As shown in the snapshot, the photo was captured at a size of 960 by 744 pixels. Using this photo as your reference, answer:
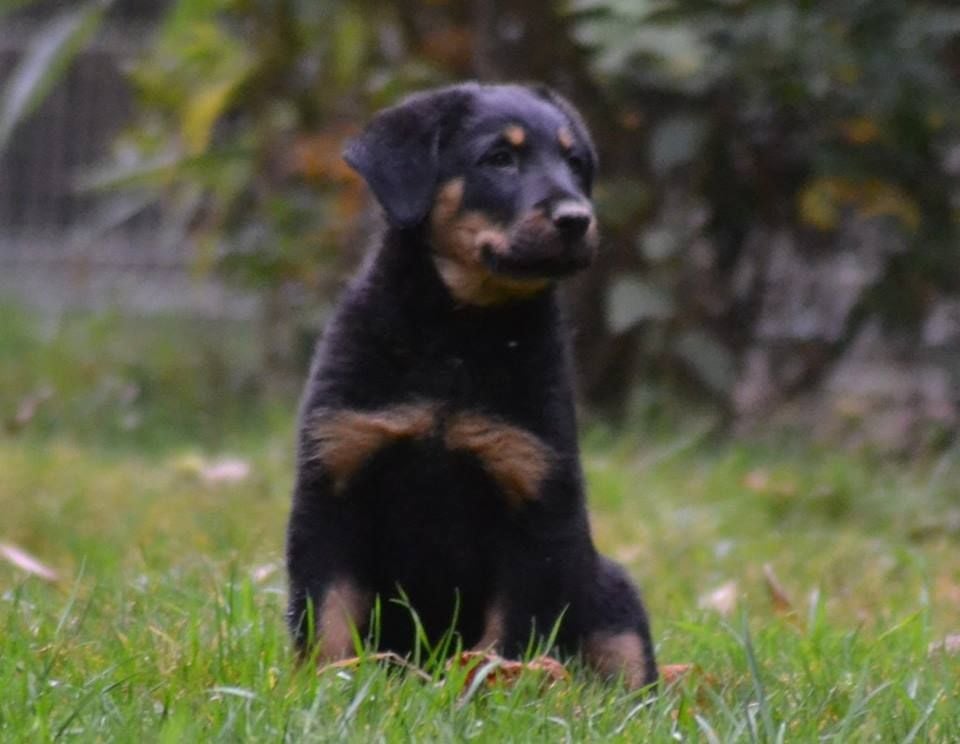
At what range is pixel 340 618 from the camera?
3.24m

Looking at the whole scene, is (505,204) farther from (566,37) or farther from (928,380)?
(928,380)

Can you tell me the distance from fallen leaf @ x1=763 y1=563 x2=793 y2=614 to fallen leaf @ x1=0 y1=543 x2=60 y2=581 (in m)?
1.77

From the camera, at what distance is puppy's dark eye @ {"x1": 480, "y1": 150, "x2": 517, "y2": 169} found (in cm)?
357

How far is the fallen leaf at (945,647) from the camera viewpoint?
3.53 meters

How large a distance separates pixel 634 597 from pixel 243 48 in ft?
14.8

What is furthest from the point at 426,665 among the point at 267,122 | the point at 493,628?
the point at 267,122

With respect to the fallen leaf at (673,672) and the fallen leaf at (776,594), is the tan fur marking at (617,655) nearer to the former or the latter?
the fallen leaf at (673,672)

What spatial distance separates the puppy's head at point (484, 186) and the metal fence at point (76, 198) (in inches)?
313

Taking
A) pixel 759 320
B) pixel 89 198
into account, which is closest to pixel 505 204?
pixel 759 320

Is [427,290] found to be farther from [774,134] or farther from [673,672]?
[774,134]

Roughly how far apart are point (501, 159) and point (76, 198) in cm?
971

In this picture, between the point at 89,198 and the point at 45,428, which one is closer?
the point at 45,428

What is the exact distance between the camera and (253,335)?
9.00 metres

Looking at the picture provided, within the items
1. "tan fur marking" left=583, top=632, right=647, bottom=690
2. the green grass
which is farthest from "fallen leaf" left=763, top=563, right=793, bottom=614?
"tan fur marking" left=583, top=632, right=647, bottom=690
